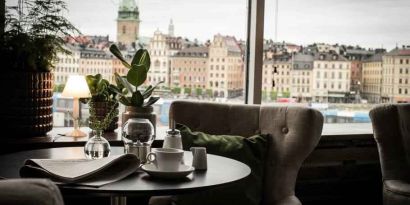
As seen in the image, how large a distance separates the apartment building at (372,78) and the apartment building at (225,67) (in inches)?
37.6

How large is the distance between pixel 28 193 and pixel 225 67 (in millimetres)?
2837

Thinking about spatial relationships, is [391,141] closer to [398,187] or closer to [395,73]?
[398,187]

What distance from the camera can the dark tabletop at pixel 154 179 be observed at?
5.24 feet

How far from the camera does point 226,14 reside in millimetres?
3562

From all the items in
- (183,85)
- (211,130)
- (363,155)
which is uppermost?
(183,85)

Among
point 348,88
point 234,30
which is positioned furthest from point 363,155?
point 234,30

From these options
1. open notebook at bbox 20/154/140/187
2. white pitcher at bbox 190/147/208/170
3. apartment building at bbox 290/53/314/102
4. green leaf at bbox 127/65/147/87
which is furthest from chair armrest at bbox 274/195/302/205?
apartment building at bbox 290/53/314/102

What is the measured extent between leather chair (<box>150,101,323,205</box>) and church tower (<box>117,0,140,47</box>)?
771 millimetres

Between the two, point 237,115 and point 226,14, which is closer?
point 237,115

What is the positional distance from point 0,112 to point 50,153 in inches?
29.2

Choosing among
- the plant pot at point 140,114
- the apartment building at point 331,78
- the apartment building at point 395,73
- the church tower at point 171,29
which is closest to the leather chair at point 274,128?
the plant pot at point 140,114

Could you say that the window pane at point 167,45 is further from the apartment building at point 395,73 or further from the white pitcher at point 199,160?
the white pitcher at point 199,160

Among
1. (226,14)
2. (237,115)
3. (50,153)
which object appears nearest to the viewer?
(50,153)

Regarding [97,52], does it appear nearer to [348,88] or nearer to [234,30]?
[234,30]
